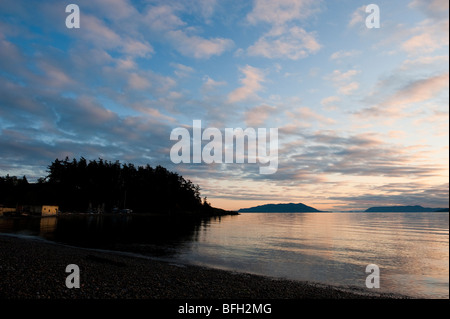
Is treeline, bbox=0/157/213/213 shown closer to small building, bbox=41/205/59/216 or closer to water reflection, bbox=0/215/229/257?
small building, bbox=41/205/59/216

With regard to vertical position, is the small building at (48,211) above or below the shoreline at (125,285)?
below

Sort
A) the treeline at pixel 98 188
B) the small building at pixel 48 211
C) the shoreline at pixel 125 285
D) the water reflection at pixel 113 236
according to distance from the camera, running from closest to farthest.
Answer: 1. the shoreline at pixel 125 285
2. the water reflection at pixel 113 236
3. the small building at pixel 48 211
4. the treeline at pixel 98 188

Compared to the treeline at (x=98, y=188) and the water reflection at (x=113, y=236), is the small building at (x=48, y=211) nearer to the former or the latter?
the treeline at (x=98, y=188)

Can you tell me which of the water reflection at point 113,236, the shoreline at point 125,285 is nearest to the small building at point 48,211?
the water reflection at point 113,236

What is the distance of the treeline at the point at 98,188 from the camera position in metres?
123

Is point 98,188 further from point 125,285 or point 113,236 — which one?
point 125,285

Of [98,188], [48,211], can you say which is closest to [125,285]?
[48,211]

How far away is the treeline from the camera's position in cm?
12256

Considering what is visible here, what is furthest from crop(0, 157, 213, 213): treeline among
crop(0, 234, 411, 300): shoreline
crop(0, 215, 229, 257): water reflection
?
crop(0, 234, 411, 300): shoreline

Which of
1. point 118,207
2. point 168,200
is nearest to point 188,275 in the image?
point 118,207

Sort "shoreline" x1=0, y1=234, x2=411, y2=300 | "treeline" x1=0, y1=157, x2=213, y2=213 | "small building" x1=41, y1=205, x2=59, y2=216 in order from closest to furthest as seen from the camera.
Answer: "shoreline" x1=0, y1=234, x2=411, y2=300 < "small building" x1=41, y1=205, x2=59, y2=216 < "treeline" x1=0, y1=157, x2=213, y2=213
